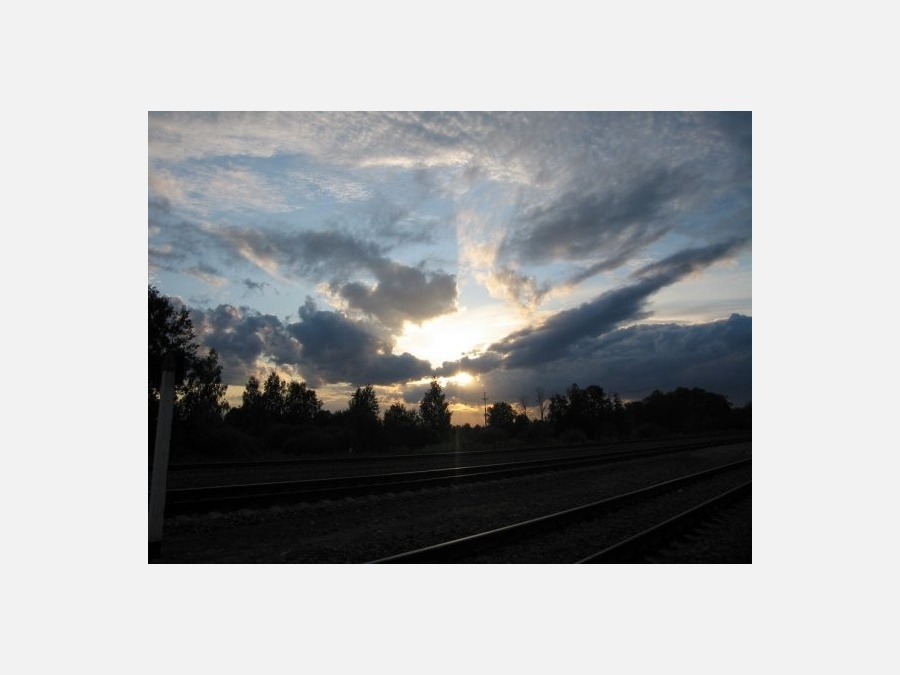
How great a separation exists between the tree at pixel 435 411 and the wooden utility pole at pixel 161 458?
1261 inches

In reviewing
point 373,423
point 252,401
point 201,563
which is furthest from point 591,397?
point 201,563

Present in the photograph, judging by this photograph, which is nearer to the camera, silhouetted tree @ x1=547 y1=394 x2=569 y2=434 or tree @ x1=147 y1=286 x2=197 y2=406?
tree @ x1=147 y1=286 x2=197 y2=406

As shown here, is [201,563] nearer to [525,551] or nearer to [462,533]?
[462,533]

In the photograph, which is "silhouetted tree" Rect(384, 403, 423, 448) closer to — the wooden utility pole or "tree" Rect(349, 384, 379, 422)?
"tree" Rect(349, 384, 379, 422)

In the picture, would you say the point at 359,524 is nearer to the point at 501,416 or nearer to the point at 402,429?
the point at 402,429

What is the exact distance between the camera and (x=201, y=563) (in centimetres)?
602

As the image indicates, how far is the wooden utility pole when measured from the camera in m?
5.61

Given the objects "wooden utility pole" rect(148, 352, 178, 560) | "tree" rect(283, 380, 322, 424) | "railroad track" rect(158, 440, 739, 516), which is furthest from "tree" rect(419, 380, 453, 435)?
"wooden utility pole" rect(148, 352, 178, 560)

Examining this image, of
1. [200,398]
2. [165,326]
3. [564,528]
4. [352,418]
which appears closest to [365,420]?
[352,418]

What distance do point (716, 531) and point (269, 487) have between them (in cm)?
876

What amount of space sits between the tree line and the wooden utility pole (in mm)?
846

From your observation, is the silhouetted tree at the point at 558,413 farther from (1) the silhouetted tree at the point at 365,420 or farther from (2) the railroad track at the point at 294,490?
(2) the railroad track at the point at 294,490

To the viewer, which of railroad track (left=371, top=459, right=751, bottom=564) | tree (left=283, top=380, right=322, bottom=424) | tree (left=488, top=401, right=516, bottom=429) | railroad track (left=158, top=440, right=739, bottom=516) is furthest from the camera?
tree (left=488, top=401, right=516, bottom=429)

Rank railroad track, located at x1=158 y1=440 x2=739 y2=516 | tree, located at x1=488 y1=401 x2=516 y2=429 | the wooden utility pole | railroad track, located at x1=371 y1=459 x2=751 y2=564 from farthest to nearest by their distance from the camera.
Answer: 1. tree, located at x1=488 y1=401 x2=516 y2=429
2. railroad track, located at x1=158 y1=440 x2=739 y2=516
3. railroad track, located at x1=371 y1=459 x2=751 y2=564
4. the wooden utility pole
